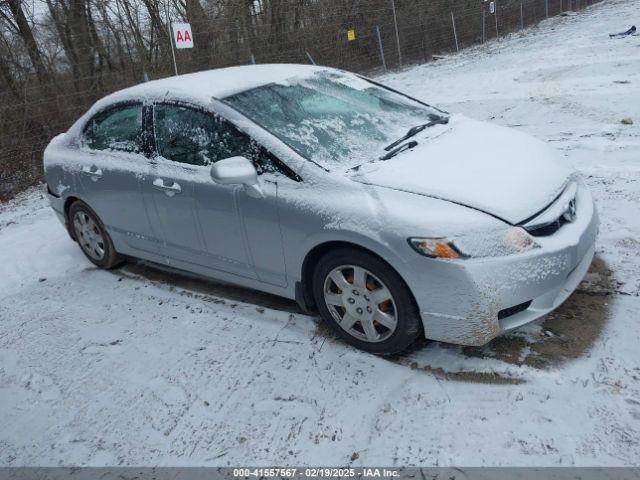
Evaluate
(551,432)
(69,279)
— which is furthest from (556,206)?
(69,279)

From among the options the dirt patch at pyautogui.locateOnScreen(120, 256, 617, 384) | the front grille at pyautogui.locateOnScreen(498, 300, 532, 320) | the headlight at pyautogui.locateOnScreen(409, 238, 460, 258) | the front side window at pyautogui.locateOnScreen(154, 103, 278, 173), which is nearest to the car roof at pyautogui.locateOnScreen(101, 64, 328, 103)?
the front side window at pyautogui.locateOnScreen(154, 103, 278, 173)

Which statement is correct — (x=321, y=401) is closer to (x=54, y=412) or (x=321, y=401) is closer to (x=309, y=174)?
(x=309, y=174)

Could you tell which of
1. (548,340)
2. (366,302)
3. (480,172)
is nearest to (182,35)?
(480,172)

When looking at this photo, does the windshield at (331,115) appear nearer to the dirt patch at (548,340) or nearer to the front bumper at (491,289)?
the front bumper at (491,289)

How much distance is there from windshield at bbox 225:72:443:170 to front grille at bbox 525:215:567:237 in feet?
3.34

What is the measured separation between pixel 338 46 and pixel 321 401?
1591 centimetres

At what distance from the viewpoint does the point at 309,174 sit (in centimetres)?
315

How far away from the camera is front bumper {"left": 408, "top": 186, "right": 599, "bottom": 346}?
269 cm

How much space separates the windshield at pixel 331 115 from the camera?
3.33 m

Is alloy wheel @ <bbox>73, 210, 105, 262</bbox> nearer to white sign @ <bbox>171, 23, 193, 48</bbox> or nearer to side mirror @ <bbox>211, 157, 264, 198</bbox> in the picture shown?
side mirror @ <bbox>211, 157, 264, 198</bbox>

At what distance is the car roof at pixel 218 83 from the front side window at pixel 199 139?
12 centimetres

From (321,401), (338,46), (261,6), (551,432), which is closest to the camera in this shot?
(551,432)

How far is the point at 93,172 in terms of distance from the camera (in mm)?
4434

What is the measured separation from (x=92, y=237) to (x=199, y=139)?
1.75 meters
